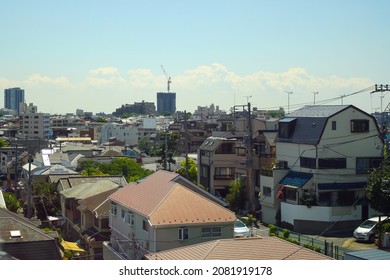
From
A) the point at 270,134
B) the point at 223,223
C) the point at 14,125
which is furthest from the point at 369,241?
the point at 14,125

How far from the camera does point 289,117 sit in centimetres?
798

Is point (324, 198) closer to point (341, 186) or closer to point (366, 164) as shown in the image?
point (341, 186)

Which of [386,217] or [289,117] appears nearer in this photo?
[386,217]

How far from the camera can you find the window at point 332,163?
6973mm

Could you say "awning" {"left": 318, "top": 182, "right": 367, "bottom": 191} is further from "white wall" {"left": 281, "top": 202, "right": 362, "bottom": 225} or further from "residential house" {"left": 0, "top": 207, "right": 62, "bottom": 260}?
"residential house" {"left": 0, "top": 207, "right": 62, "bottom": 260}

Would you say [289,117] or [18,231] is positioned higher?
[289,117]

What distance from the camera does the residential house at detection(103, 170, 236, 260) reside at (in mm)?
4492

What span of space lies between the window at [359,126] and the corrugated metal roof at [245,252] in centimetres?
387

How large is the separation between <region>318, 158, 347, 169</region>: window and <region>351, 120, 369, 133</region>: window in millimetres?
406

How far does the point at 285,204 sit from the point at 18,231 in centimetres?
418

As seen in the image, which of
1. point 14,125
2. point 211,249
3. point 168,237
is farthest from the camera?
point 14,125

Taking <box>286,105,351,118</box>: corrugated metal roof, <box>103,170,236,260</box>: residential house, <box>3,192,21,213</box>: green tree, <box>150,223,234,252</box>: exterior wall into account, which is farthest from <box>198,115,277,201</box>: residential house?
<box>150,223,234,252</box>: exterior wall

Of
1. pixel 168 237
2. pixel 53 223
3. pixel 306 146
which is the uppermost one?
pixel 306 146

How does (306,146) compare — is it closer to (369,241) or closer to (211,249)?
(369,241)
